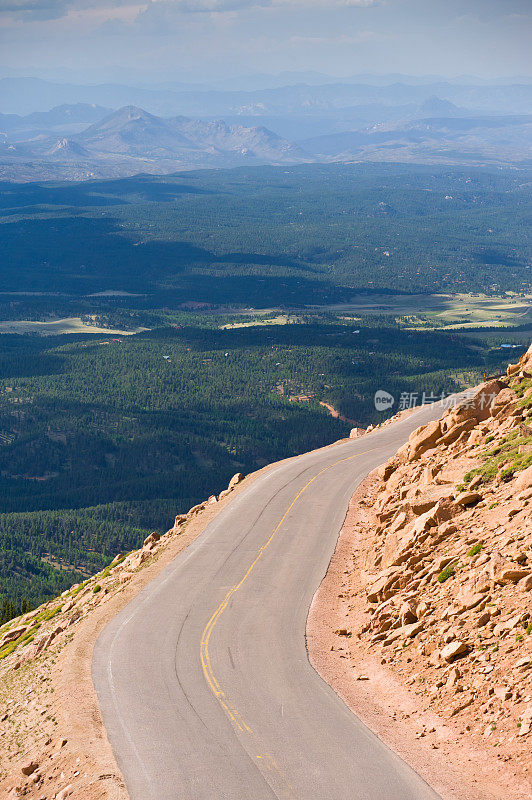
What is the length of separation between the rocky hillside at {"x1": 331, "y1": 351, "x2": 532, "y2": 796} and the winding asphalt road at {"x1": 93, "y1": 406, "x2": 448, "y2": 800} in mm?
2862

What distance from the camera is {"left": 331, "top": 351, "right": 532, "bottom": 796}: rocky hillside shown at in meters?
34.5

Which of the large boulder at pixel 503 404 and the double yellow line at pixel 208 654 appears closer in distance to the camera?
the double yellow line at pixel 208 654

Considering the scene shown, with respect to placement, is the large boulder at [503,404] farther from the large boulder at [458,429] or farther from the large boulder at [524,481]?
the large boulder at [524,481]

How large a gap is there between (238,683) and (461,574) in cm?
1145

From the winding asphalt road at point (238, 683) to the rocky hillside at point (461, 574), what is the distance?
2.86m

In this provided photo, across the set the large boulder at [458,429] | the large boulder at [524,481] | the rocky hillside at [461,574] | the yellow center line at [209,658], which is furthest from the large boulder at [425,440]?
the large boulder at [524,481]

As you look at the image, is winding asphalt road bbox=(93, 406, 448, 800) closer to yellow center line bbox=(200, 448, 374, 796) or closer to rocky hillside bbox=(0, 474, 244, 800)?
yellow center line bbox=(200, 448, 374, 796)

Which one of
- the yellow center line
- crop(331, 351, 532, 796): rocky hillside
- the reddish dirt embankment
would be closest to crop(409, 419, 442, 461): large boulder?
crop(331, 351, 532, 796): rocky hillside

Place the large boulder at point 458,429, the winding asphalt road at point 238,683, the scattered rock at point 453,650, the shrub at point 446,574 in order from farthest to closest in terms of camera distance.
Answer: the large boulder at point 458,429
the shrub at point 446,574
the scattered rock at point 453,650
the winding asphalt road at point 238,683

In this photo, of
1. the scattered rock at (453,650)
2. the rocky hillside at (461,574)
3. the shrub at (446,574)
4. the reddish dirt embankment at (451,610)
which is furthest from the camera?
the shrub at (446,574)

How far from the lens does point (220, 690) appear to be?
41969 mm

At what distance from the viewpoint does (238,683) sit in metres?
42.6

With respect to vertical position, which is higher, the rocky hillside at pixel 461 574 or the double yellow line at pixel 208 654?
the rocky hillside at pixel 461 574

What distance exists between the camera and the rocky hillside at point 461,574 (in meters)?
34.5
